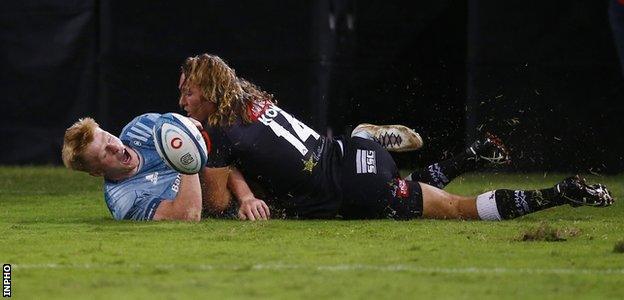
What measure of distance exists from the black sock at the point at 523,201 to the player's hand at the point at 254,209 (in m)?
1.45

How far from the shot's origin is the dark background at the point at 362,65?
13469mm

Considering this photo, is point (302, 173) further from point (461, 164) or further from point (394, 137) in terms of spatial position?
point (461, 164)

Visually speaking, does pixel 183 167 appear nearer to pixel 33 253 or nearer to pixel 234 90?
pixel 234 90

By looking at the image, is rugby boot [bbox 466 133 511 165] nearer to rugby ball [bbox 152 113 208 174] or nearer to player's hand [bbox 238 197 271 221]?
player's hand [bbox 238 197 271 221]

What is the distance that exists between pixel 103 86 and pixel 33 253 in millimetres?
7085

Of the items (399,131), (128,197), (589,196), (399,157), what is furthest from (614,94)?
(128,197)

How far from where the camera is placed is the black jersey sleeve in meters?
8.77

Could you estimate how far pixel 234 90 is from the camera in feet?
29.4

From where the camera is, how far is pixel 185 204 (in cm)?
884

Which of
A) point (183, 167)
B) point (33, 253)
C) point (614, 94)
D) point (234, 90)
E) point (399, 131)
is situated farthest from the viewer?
point (614, 94)

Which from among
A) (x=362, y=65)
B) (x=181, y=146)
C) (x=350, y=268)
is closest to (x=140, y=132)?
(x=181, y=146)

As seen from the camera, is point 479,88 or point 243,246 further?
point 479,88

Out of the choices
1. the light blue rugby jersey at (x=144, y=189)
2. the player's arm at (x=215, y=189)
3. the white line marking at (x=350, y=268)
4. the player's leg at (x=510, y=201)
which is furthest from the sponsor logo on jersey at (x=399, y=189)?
the white line marking at (x=350, y=268)

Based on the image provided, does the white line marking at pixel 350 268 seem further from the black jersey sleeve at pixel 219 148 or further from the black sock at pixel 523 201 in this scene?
the black sock at pixel 523 201
